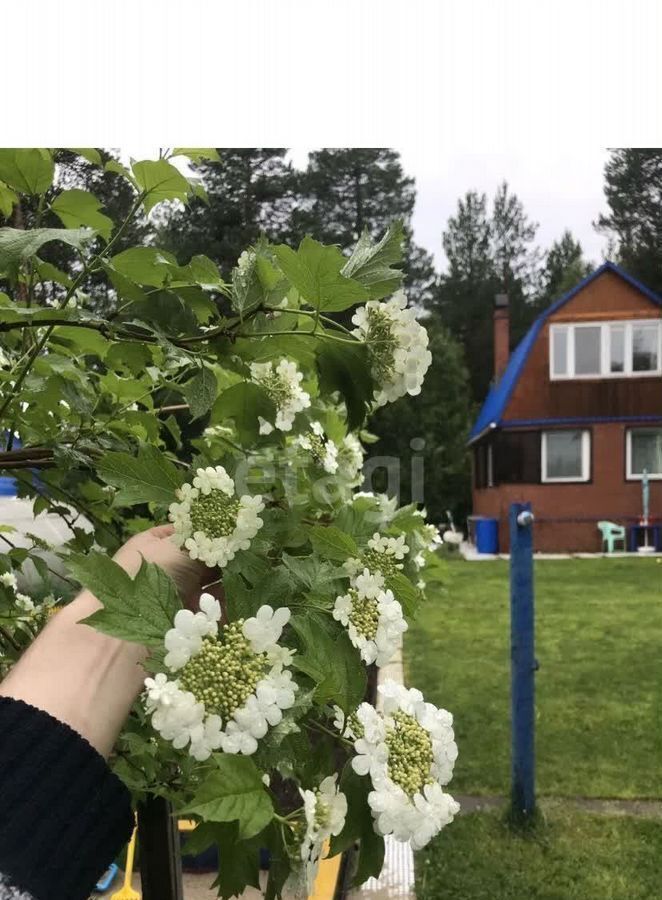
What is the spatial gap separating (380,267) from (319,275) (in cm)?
3

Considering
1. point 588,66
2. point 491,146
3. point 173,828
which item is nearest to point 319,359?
point 173,828

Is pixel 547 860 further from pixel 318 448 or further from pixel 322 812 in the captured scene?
pixel 322 812

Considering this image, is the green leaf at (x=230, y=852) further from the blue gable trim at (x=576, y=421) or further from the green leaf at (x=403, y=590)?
the blue gable trim at (x=576, y=421)

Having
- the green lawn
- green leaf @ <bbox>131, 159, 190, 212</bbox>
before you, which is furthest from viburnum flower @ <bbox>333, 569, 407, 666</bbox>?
the green lawn

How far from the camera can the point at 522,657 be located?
4.68 feet

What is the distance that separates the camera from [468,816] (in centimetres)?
151

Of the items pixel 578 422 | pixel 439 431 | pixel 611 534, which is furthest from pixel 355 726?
pixel 578 422

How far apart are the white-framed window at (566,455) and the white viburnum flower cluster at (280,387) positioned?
172 cm

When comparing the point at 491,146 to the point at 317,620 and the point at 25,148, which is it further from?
the point at 317,620

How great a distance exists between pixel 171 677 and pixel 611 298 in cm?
195

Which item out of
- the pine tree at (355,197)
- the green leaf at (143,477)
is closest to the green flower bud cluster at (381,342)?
the green leaf at (143,477)

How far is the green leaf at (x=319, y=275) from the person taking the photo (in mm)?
299

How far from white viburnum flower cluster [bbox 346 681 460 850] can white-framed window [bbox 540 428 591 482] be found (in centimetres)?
185

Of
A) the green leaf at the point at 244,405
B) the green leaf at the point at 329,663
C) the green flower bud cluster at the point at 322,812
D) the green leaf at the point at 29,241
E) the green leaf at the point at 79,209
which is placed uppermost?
the green leaf at the point at 79,209
